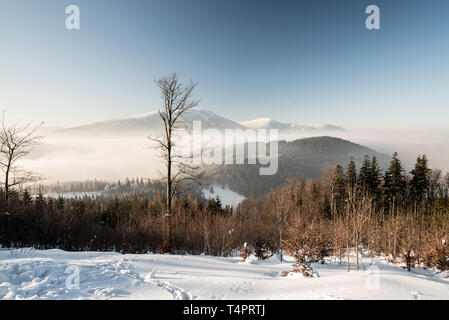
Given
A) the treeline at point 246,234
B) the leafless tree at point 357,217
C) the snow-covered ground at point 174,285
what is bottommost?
the treeline at point 246,234

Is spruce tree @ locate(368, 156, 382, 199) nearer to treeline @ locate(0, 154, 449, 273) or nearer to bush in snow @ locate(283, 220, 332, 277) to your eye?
treeline @ locate(0, 154, 449, 273)

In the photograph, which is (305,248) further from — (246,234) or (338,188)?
(338,188)

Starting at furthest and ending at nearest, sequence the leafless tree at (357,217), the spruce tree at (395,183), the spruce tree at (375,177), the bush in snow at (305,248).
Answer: the spruce tree at (375,177), the spruce tree at (395,183), the leafless tree at (357,217), the bush in snow at (305,248)

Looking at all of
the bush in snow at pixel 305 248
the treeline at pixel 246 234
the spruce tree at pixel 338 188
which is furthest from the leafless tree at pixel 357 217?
the spruce tree at pixel 338 188

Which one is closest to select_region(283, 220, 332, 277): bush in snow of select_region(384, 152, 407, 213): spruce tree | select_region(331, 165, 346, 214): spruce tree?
select_region(331, 165, 346, 214): spruce tree

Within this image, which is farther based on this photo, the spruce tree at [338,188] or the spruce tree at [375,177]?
the spruce tree at [375,177]

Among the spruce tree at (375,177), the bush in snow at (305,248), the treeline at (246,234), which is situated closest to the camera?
the bush in snow at (305,248)

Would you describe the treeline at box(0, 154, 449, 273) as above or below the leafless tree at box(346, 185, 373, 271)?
below

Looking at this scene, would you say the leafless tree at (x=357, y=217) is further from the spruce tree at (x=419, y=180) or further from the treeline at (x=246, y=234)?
the spruce tree at (x=419, y=180)

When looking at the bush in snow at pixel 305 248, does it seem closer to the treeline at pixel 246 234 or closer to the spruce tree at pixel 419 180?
the treeline at pixel 246 234

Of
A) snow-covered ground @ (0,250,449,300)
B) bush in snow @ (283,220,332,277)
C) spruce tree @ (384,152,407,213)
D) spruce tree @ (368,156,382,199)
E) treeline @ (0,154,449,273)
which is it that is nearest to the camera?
snow-covered ground @ (0,250,449,300)

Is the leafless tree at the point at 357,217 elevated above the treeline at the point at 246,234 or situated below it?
above
